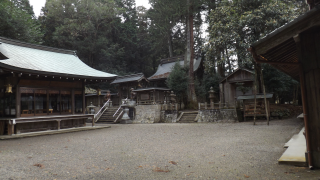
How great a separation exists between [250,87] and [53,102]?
54.1 feet

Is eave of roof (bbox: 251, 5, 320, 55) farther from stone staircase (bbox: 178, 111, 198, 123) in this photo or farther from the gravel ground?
stone staircase (bbox: 178, 111, 198, 123)

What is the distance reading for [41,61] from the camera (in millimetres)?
14211

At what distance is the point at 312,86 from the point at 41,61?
1470 centimetres

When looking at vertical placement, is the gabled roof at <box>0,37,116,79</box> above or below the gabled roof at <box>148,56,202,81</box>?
Answer: below

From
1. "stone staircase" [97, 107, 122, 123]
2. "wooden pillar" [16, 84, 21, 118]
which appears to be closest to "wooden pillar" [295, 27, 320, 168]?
"wooden pillar" [16, 84, 21, 118]

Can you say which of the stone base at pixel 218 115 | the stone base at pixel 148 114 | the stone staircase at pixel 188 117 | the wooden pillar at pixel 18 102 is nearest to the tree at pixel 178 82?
the stone base at pixel 148 114

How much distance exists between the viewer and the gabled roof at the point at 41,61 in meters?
11.8

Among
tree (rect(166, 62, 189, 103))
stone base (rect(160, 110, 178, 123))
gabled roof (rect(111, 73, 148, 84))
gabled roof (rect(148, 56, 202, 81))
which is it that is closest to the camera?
stone base (rect(160, 110, 178, 123))

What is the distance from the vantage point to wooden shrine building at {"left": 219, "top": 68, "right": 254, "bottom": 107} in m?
19.9

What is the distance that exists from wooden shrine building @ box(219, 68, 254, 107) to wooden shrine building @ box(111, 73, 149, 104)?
990cm

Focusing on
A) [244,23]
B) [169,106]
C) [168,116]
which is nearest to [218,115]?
[168,116]

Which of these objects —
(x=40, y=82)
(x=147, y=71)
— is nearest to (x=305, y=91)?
(x=40, y=82)

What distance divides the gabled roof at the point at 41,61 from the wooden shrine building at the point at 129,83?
9799mm

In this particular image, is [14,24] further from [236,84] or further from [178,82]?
[236,84]
